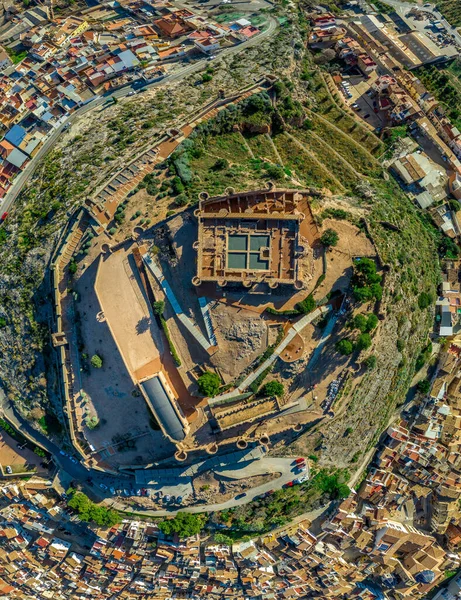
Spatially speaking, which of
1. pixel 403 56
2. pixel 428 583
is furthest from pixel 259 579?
pixel 403 56

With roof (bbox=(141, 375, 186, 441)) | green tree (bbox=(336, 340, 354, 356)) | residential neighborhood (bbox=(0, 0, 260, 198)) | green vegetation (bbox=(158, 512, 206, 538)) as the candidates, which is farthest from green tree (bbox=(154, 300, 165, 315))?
residential neighborhood (bbox=(0, 0, 260, 198))

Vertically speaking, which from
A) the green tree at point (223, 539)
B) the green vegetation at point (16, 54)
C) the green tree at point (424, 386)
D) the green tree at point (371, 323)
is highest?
the green vegetation at point (16, 54)

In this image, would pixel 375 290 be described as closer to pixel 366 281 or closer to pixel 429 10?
pixel 366 281

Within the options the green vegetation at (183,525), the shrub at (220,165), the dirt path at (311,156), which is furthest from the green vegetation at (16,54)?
the green vegetation at (183,525)

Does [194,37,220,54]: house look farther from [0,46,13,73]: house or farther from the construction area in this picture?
the construction area

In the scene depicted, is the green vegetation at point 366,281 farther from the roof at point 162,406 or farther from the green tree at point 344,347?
the roof at point 162,406

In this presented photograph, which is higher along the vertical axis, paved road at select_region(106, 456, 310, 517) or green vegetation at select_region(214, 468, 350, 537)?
paved road at select_region(106, 456, 310, 517)
